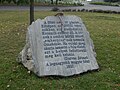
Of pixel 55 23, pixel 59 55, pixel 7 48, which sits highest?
pixel 55 23

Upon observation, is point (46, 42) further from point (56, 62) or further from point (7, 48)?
point (7, 48)

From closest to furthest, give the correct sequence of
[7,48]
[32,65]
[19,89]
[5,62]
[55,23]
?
[19,89] → [32,65] → [55,23] → [5,62] → [7,48]

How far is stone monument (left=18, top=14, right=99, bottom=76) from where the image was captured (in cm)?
610

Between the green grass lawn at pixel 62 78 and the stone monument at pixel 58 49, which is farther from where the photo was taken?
the stone monument at pixel 58 49

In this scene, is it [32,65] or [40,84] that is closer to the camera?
[40,84]

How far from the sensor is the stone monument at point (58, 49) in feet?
20.0

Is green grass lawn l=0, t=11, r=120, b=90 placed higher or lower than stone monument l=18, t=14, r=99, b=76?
lower

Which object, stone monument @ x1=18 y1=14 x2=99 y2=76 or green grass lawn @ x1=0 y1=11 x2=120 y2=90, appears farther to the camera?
stone monument @ x1=18 y1=14 x2=99 y2=76

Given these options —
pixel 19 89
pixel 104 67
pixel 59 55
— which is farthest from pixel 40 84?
pixel 104 67

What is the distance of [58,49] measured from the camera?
6.30 m

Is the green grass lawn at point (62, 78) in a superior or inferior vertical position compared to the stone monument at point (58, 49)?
inferior

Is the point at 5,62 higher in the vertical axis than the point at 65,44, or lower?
lower

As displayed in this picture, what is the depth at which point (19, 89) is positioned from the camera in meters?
5.59

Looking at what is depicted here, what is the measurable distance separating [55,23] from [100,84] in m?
1.65
